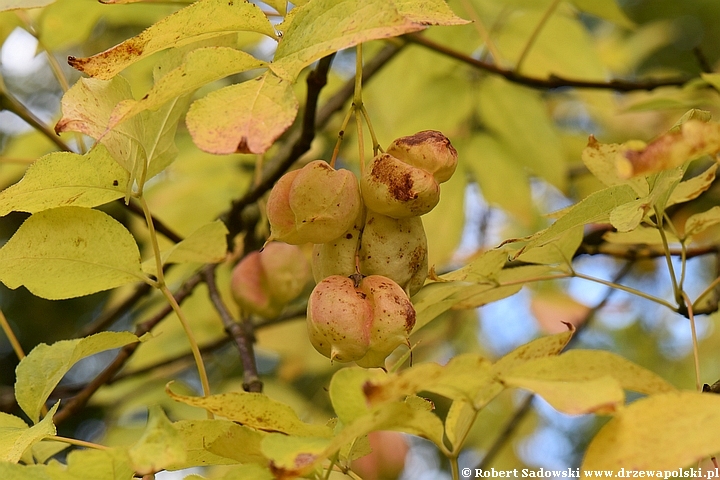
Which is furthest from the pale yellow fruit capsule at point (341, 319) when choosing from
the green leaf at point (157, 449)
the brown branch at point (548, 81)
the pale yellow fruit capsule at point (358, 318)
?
the brown branch at point (548, 81)

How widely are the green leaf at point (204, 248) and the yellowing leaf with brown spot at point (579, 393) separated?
13.4 inches

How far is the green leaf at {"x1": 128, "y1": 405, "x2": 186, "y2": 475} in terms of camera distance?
384mm

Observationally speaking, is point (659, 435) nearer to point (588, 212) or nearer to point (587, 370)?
point (587, 370)

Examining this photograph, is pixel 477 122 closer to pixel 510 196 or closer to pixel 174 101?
pixel 510 196

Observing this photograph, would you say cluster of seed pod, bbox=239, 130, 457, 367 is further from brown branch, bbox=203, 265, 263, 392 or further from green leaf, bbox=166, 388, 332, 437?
brown branch, bbox=203, 265, 263, 392

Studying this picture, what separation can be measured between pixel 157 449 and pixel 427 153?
249mm

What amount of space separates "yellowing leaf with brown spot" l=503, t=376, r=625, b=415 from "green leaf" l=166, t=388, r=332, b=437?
127 mm

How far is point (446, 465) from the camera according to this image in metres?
2.14

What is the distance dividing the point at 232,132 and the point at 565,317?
1.32 m

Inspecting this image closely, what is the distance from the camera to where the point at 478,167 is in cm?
119

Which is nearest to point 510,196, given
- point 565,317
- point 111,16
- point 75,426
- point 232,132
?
point 565,317

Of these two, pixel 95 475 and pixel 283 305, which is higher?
pixel 95 475

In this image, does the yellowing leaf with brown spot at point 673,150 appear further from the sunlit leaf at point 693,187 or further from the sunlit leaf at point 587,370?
the sunlit leaf at point 693,187

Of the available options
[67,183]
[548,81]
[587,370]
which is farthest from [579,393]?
[548,81]
